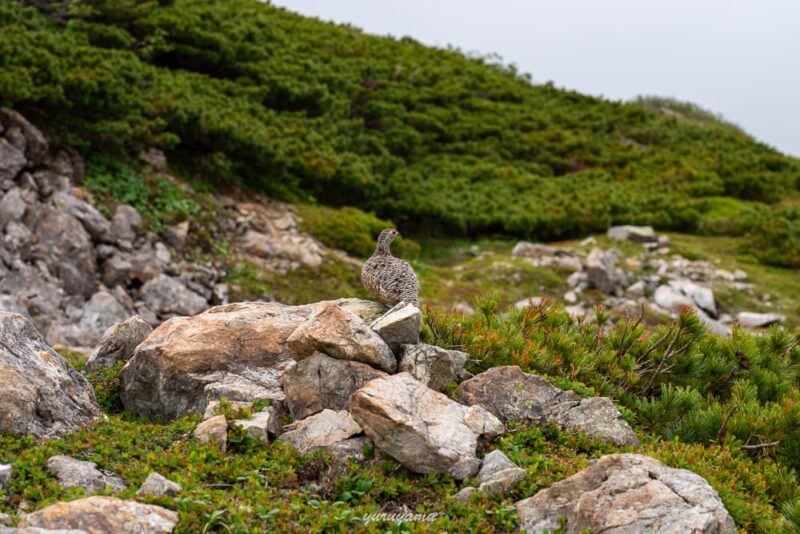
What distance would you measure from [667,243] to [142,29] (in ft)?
55.3

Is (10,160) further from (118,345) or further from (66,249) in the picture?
(118,345)

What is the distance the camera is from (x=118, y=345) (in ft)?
30.3

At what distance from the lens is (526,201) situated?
89.2 ft

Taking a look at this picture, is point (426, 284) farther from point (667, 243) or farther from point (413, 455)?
point (413, 455)

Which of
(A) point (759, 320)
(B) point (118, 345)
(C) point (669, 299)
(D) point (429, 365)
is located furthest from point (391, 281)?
(A) point (759, 320)

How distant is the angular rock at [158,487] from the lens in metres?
5.69

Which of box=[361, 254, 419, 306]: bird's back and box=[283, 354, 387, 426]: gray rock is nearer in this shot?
box=[283, 354, 387, 426]: gray rock

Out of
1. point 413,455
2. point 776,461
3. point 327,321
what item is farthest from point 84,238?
point 776,461

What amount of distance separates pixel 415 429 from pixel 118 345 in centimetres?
427

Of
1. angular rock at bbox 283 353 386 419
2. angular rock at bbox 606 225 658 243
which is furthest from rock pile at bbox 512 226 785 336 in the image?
angular rock at bbox 283 353 386 419

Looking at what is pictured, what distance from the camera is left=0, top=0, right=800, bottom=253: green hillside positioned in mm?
19125

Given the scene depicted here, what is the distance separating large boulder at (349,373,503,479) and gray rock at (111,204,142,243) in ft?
38.3

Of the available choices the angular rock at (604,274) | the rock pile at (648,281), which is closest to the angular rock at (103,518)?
the rock pile at (648,281)

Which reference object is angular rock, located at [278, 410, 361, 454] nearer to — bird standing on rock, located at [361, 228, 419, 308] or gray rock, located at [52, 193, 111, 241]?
bird standing on rock, located at [361, 228, 419, 308]
